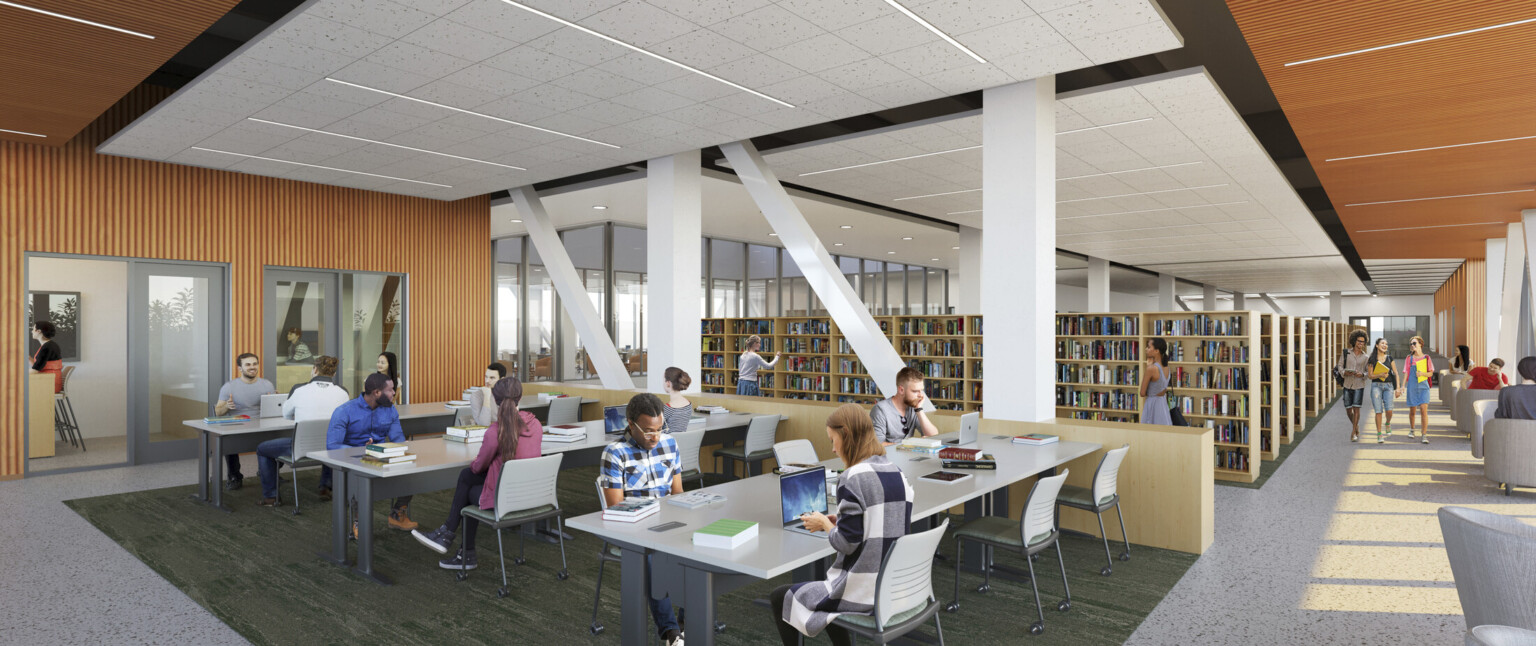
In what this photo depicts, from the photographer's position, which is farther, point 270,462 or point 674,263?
point 674,263

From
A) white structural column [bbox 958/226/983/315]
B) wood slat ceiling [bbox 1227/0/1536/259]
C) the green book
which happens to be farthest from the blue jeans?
white structural column [bbox 958/226/983/315]

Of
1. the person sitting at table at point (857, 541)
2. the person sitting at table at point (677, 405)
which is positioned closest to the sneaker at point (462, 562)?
the person sitting at table at point (677, 405)

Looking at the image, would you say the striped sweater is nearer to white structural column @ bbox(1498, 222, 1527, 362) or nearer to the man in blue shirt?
the man in blue shirt

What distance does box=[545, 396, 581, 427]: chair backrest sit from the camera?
784 centimetres

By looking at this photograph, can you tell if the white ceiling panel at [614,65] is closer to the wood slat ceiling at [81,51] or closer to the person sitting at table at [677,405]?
the wood slat ceiling at [81,51]

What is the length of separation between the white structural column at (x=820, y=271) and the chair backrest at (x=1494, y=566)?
14.8ft

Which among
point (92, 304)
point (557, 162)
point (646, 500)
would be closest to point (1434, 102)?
point (646, 500)

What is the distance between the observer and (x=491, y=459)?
457 centimetres

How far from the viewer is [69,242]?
25.4 ft

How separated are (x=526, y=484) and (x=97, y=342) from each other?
951 cm

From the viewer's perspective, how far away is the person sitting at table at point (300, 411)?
642 centimetres

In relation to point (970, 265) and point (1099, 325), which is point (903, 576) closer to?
point (1099, 325)

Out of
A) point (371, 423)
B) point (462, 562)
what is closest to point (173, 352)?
point (371, 423)

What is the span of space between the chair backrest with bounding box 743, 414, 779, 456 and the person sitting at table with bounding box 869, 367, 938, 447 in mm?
1393
